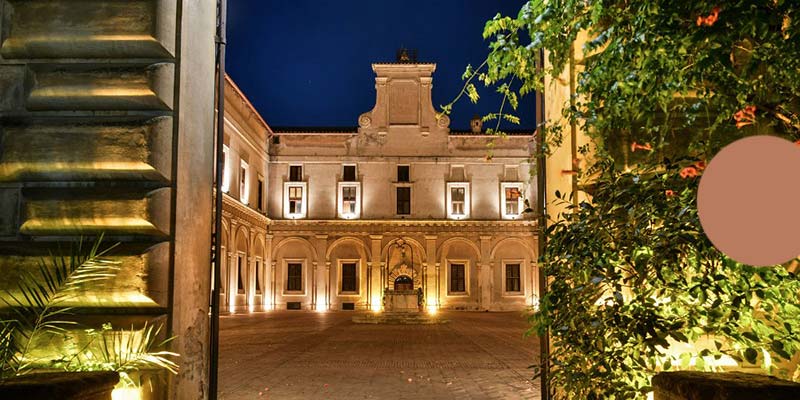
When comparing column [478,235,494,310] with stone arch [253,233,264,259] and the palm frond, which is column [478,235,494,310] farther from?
the palm frond

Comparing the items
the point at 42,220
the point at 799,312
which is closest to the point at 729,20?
the point at 799,312

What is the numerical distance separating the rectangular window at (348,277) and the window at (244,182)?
8.06 m

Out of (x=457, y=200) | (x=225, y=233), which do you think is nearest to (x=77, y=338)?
(x=225, y=233)

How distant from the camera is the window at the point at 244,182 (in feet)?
119

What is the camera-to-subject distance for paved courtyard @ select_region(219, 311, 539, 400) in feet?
27.7

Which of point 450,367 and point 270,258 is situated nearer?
point 450,367

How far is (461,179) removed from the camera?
42.7 m

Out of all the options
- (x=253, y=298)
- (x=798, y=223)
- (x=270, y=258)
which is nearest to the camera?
(x=798, y=223)

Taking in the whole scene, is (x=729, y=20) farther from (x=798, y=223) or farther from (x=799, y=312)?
(x=799, y=312)

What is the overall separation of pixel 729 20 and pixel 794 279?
55.8 inches

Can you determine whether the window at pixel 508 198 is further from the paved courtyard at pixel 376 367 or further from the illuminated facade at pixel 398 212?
the paved courtyard at pixel 376 367

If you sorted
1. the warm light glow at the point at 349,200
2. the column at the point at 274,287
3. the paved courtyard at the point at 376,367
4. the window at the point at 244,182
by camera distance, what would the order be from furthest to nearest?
1. the warm light glow at the point at 349,200
2. the column at the point at 274,287
3. the window at the point at 244,182
4. the paved courtyard at the point at 376,367

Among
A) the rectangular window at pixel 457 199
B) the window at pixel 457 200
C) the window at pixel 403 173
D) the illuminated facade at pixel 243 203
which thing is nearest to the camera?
the illuminated facade at pixel 243 203

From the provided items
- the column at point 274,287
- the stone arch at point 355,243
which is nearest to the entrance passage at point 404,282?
the stone arch at point 355,243
